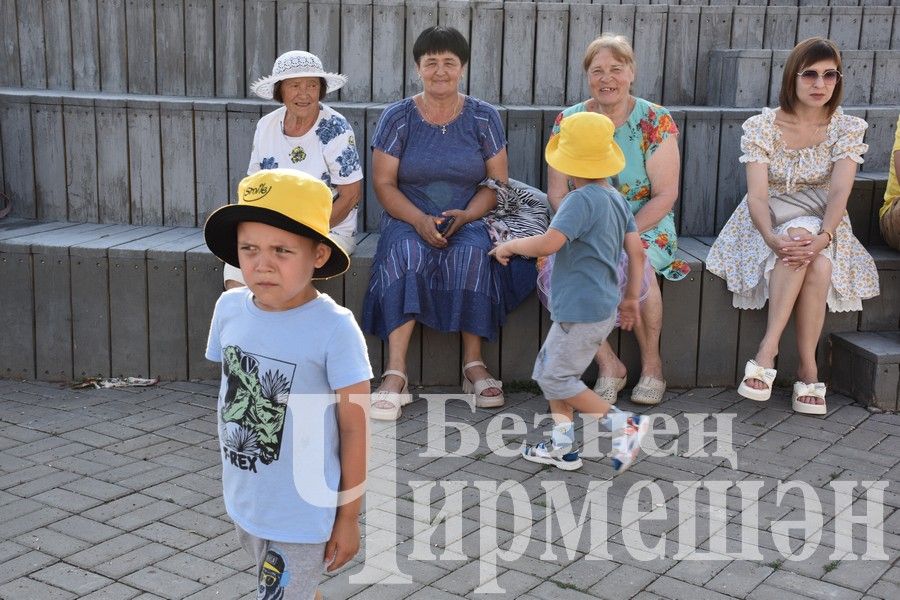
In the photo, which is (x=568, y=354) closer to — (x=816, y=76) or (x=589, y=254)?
(x=589, y=254)

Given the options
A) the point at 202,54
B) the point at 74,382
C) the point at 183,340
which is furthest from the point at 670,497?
the point at 202,54

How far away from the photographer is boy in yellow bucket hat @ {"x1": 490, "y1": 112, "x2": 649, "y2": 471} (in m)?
4.14

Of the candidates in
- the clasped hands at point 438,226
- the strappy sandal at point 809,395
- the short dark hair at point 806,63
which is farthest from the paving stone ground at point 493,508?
the short dark hair at point 806,63

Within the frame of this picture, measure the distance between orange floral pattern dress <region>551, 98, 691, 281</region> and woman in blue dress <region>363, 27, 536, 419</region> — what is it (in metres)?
0.46

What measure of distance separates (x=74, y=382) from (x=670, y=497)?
2.90 meters

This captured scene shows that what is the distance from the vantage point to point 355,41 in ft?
20.4

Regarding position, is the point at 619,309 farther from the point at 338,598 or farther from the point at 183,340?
the point at 183,340

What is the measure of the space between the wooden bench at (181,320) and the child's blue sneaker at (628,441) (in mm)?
1038

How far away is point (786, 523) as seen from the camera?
3826 mm

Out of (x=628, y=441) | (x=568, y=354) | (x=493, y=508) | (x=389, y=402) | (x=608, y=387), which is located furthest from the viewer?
(x=608, y=387)

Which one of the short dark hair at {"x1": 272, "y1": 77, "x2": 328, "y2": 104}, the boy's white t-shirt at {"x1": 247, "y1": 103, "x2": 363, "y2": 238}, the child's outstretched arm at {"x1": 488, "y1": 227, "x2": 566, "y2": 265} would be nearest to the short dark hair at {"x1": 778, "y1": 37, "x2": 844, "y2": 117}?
the child's outstretched arm at {"x1": 488, "y1": 227, "x2": 566, "y2": 265}

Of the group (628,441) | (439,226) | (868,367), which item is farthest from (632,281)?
(868,367)

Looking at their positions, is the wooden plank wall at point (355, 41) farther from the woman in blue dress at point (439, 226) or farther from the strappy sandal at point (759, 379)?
the strappy sandal at point (759, 379)

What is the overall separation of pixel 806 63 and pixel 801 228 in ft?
2.42
